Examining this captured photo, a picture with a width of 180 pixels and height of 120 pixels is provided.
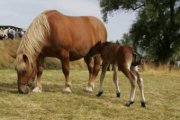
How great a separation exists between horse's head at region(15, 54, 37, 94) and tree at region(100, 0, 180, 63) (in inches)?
1267

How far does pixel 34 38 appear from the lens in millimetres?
13445

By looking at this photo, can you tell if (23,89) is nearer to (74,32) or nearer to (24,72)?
(24,72)

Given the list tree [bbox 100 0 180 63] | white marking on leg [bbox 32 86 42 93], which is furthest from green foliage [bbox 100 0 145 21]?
white marking on leg [bbox 32 86 42 93]

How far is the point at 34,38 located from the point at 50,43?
1.72 ft

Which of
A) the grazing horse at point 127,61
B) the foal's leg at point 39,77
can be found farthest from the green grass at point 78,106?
the grazing horse at point 127,61

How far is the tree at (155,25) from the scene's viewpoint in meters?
45.3

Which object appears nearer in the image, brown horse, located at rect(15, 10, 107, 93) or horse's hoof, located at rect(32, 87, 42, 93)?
brown horse, located at rect(15, 10, 107, 93)

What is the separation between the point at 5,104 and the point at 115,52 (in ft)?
10.9

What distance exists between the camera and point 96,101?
41.8 feet

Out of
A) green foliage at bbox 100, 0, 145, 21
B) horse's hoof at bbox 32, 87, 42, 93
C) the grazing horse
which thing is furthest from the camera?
green foliage at bbox 100, 0, 145, 21

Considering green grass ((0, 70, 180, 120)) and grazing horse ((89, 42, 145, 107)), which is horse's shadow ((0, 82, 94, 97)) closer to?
green grass ((0, 70, 180, 120))

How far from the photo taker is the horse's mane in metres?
13.2

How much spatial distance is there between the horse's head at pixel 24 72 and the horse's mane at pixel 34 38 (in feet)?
0.47

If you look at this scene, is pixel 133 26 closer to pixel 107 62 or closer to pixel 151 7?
pixel 151 7
